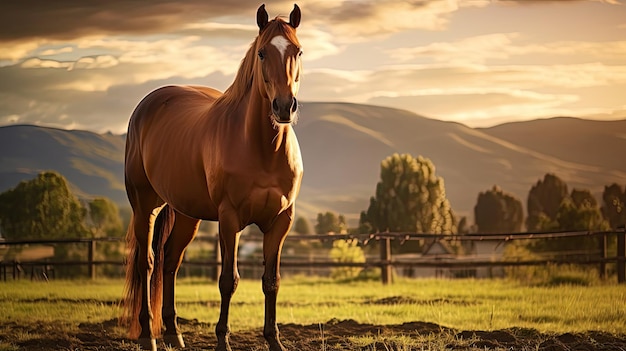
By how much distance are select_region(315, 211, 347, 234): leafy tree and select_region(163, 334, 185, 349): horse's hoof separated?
2043 cm

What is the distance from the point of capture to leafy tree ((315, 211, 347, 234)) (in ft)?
89.1

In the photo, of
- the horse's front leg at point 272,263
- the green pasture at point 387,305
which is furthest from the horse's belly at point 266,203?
the green pasture at point 387,305

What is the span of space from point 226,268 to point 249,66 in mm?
1361

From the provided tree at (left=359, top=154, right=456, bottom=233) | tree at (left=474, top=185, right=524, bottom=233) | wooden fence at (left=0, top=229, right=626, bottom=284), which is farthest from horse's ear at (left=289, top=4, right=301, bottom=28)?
tree at (left=474, top=185, right=524, bottom=233)

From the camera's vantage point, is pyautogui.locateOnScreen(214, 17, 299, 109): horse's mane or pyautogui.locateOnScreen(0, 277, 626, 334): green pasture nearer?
pyautogui.locateOnScreen(214, 17, 299, 109): horse's mane

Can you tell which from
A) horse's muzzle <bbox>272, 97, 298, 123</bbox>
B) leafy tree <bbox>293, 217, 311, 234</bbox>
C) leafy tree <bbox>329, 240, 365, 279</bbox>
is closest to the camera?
horse's muzzle <bbox>272, 97, 298, 123</bbox>

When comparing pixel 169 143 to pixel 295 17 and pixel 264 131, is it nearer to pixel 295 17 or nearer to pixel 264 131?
pixel 264 131

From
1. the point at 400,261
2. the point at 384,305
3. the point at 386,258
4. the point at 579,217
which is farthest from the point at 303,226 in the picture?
the point at 384,305

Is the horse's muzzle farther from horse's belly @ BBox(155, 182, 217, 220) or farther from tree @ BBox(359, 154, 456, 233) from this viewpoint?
tree @ BBox(359, 154, 456, 233)

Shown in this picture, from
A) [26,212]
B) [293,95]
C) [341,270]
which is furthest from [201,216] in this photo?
[26,212]

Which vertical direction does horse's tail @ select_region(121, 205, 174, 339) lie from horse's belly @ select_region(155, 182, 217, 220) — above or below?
below

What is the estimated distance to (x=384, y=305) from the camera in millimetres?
10633

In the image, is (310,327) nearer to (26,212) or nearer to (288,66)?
(288,66)

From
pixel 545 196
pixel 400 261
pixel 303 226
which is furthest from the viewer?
pixel 303 226
